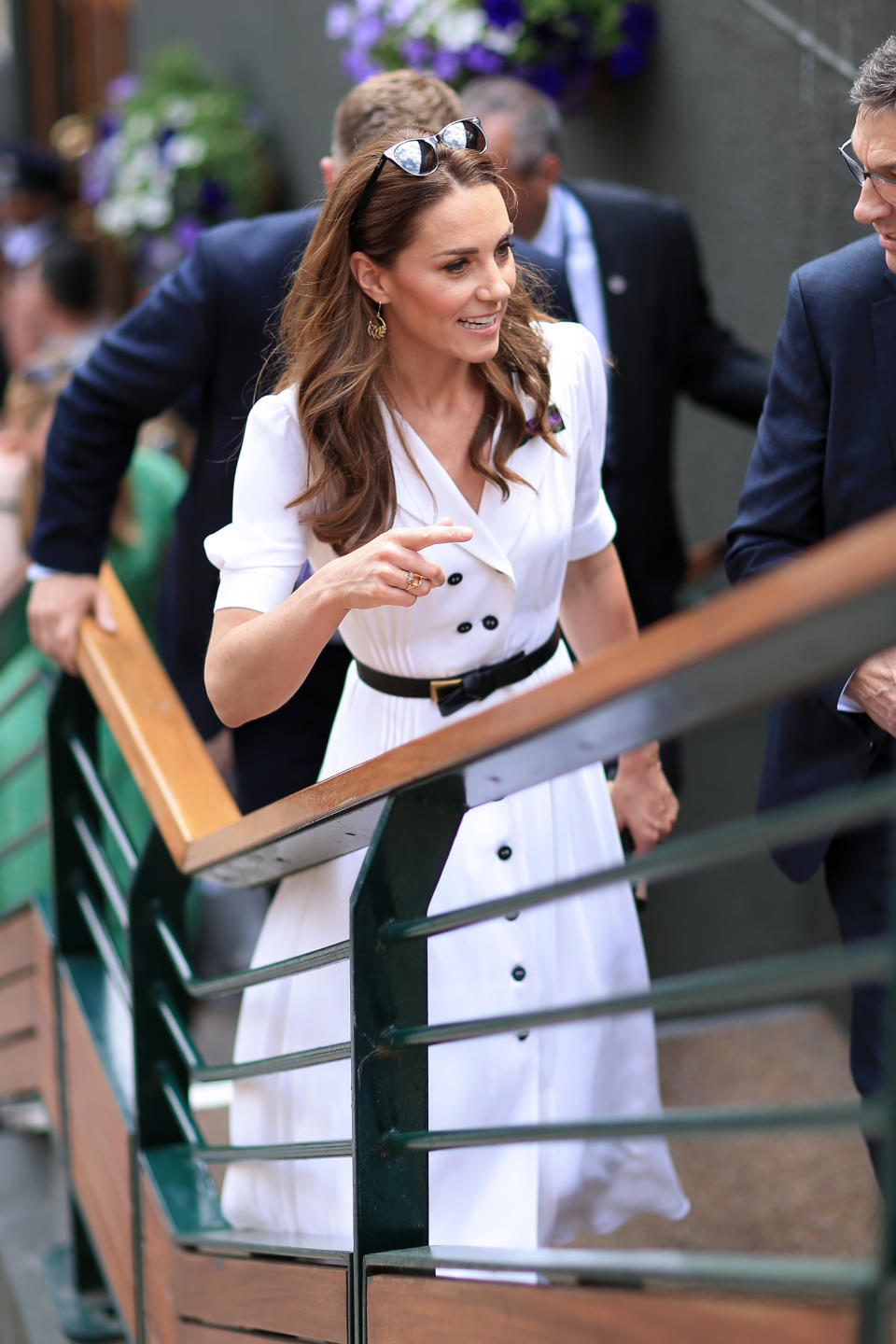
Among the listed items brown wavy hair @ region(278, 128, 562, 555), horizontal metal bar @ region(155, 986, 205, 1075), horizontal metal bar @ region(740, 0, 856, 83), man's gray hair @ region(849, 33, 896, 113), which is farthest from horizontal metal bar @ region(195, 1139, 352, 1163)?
horizontal metal bar @ region(740, 0, 856, 83)

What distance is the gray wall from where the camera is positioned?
101 inches

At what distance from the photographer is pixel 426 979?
68.3 inches

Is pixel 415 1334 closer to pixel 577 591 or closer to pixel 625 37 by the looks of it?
pixel 577 591

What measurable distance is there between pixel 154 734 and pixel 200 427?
57cm

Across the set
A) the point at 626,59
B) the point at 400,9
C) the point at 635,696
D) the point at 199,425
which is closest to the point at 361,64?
the point at 400,9

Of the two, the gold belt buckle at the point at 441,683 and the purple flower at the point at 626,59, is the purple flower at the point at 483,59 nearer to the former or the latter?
the purple flower at the point at 626,59

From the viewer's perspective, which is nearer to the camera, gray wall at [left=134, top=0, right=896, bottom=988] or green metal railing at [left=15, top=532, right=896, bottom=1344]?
green metal railing at [left=15, top=532, right=896, bottom=1344]

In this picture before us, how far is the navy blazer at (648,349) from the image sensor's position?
3.01 m

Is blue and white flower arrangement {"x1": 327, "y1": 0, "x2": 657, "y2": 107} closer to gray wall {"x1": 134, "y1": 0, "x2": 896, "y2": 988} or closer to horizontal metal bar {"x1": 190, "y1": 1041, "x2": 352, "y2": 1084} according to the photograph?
gray wall {"x1": 134, "y1": 0, "x2": 896, "y2": 988}

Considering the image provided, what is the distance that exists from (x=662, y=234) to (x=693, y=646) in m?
2.22

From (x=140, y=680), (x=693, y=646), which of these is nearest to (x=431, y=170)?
(x=693, y=646)

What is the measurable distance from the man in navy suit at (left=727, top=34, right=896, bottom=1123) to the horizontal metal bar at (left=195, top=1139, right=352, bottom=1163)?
2.39 feet

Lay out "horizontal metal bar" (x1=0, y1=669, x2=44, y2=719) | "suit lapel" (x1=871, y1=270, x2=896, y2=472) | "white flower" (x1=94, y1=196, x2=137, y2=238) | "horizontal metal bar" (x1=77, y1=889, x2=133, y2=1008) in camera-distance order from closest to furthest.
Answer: "suit lapel" (x1=871, y1=270, x2=896, y2=472), "horizontal metal bar" (x1=77, y1=889, x2=133, y2=1008), "horizontal metal bar" (x1=0, y1=669, x2=44, y2=719), "white flower" (x1=94, y1=196, x2=137, y2=238)

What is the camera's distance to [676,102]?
12.4ft
